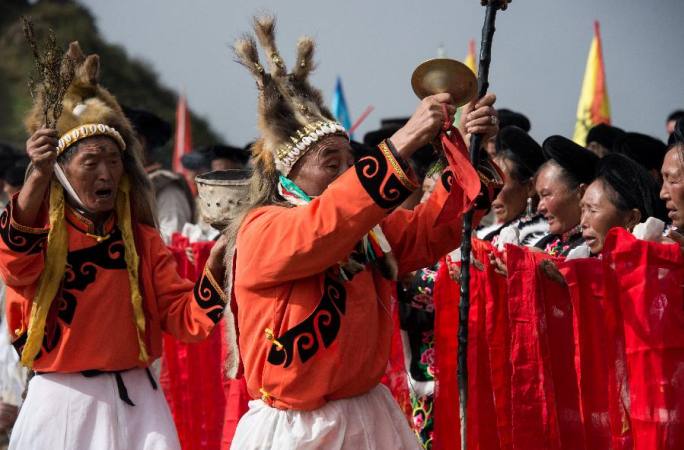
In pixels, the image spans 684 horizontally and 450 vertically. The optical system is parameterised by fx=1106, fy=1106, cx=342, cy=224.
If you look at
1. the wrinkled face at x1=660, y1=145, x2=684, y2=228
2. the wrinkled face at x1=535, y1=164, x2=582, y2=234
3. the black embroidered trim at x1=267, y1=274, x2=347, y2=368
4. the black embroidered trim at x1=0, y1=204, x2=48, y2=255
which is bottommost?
the black embroidered trim at x1=267, y1=274, x2=347, y2=368

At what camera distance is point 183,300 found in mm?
4617

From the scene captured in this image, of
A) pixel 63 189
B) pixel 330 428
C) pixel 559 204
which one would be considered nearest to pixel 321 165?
pixel 330 428

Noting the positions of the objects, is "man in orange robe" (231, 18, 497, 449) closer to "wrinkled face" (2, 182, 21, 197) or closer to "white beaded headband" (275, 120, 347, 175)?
"white beaded headband" (275, 120, 347, 175)

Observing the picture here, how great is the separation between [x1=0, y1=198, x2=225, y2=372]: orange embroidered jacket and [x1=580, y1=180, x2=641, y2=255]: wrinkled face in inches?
62.6

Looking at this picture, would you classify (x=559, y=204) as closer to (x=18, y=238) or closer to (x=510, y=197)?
(x=510, y=197)

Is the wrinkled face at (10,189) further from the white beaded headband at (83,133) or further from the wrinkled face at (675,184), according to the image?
the wrinkled face at (675,184)

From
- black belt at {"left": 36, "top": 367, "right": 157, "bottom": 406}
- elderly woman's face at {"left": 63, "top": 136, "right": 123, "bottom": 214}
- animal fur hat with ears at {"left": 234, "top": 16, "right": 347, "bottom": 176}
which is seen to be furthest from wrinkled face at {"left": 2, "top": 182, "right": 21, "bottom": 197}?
animal fur hat with ears at {"left": 234, "top": 16, "right": 347, "bottom": 176}

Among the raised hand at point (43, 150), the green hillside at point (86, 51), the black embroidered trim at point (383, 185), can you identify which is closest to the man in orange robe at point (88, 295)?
the raised hand at point (43, 150)

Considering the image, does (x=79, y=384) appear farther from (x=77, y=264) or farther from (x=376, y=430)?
(x=376, y=430)

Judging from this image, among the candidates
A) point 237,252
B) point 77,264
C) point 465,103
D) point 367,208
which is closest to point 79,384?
point 77,264

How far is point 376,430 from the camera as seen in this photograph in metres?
3.75

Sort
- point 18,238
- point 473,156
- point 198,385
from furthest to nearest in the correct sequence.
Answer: point 198,385, point 18,238, point 473,156

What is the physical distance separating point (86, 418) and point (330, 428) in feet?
4.15

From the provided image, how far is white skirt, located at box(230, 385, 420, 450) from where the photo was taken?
11.9ft
